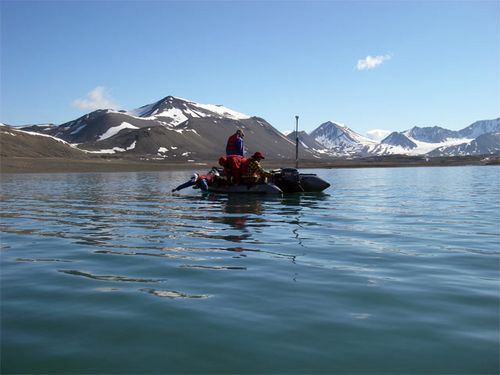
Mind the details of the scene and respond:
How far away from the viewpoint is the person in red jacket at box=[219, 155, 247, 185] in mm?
30219

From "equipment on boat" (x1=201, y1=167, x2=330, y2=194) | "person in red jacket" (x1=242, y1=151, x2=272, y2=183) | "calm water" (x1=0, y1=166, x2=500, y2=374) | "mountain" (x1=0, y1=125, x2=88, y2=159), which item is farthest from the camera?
"mountain" (x1=0, y1=125, x2=88, y2=159)

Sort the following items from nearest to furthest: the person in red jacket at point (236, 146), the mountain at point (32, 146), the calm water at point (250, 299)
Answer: the calm water at point (250, 299) < the person in red jacket at point (236, 146) < the mountain at point (32, 146)

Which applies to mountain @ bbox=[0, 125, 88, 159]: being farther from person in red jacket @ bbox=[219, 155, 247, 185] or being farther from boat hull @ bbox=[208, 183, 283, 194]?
boat hull @ bbox=[208, 183, 283, 194]

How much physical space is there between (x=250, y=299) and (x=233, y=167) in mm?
23268

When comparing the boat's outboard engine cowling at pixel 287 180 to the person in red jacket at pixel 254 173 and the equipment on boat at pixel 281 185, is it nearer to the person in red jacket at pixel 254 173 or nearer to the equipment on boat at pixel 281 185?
the equipment on boat at pixel 281 185

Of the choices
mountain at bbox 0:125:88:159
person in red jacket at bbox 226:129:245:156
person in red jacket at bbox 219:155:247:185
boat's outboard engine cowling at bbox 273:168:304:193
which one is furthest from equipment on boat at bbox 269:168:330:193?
mountain at bbox 0:125:88:159

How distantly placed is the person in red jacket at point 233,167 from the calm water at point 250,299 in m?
14.8

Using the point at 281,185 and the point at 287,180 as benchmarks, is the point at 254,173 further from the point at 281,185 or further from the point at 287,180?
the point at 287,180

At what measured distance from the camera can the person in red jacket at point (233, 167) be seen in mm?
30219

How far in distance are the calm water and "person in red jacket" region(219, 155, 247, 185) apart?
14774 mm

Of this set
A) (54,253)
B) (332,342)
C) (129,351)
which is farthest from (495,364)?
(54,253)

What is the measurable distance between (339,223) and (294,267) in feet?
24.9

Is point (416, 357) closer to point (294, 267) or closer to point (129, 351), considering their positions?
point (129, 351)

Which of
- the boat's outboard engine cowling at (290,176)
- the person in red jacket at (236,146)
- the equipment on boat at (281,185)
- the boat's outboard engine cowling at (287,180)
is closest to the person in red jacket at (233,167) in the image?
the equipment on boat at (281,185)
